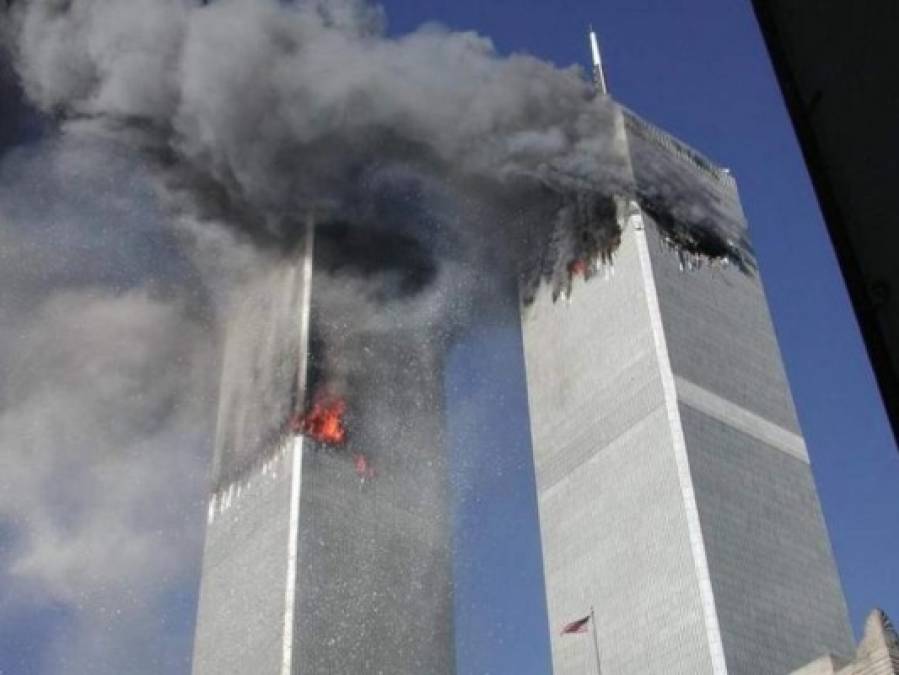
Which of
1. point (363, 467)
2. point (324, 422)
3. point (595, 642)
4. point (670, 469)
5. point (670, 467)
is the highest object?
point (324, 422)

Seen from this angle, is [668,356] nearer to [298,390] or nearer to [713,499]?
[713,499]

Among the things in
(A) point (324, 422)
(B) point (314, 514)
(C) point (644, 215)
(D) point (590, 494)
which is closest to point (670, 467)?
(D) point (590, 494)

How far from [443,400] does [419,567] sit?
20.7m

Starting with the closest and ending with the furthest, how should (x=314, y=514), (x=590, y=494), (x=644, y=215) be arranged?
(x=590, y=494) < (x=314, y=514) < (x=644, y=215)

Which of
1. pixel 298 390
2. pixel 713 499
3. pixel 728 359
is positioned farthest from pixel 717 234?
pixel 298 390

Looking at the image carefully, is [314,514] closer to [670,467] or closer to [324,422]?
[324,422]

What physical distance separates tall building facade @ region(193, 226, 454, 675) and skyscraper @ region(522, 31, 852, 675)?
53.8 feet

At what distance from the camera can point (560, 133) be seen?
10388 centimetres

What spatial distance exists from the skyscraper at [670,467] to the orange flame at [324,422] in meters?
18.7

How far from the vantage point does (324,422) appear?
115m

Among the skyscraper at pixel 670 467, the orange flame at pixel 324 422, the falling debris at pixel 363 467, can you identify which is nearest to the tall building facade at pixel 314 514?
the falling debris at pixel 363 467

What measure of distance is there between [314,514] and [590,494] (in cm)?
2527

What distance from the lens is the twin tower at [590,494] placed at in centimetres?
8894

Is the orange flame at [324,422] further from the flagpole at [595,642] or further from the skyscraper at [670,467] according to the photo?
the flagpole at [595,642]
